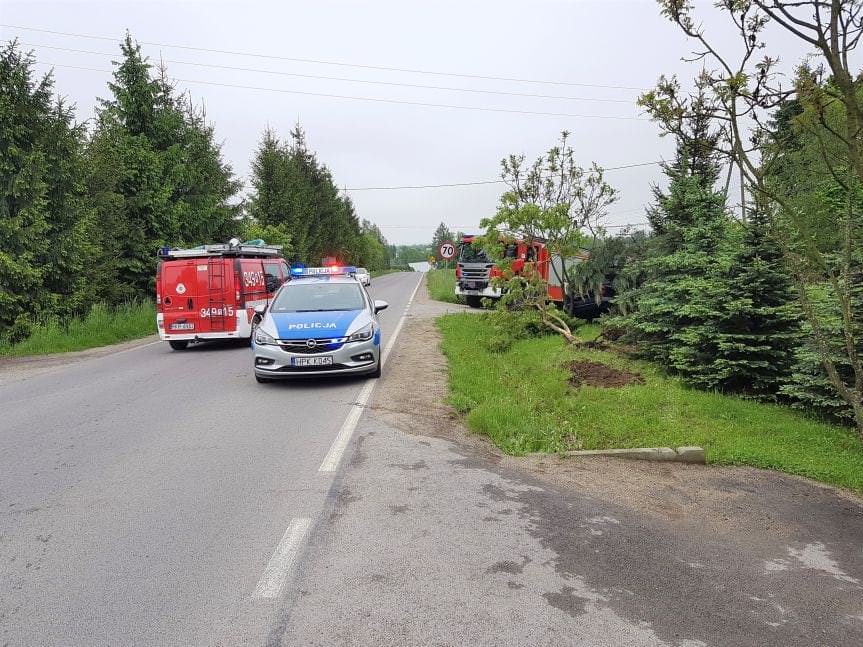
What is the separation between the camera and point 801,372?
7.25 metres

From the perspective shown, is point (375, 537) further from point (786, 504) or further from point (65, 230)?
point (65, 230)

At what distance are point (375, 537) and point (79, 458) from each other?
3596 mm

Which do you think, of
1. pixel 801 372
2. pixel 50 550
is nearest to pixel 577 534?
pixel 50 550

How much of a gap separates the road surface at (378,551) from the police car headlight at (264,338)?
101 inches

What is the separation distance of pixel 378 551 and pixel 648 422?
4130mm

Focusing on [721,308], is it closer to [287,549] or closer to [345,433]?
[345,433]

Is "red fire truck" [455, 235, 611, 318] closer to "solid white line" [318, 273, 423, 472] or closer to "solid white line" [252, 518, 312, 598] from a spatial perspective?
"solid white line" [318, 273, 423, 472]

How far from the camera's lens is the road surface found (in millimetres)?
2922

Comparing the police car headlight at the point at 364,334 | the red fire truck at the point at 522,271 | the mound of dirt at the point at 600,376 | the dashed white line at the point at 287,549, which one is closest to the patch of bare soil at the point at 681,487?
the dashed white line at the point at 287,549

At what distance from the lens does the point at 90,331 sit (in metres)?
16.0

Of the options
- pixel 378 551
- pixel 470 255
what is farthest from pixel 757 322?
pixel 470 255

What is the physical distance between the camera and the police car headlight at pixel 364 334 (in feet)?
29.4

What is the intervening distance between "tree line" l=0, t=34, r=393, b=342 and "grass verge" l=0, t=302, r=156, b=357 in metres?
0.36

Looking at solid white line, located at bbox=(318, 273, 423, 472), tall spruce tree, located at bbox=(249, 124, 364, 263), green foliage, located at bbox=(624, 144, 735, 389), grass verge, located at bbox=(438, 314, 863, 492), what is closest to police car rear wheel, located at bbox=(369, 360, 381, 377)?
solid white line, located at bbox=(318, 273, 423, 472)
